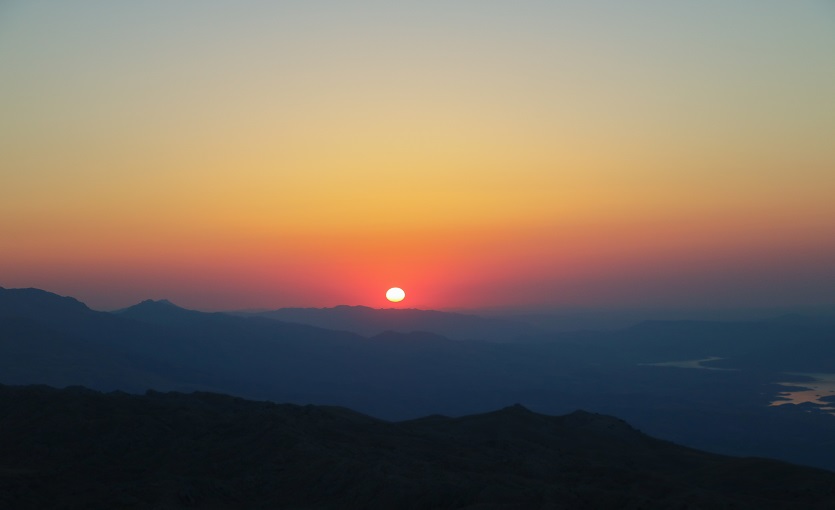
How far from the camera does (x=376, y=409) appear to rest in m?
200

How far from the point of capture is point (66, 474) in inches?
1593

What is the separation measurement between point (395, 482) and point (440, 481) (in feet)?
6.92

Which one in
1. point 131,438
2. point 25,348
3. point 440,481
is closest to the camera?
point 440,481

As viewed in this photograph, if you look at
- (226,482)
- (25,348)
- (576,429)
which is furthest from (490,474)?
(25,348)

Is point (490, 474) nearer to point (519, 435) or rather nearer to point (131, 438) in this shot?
point (519, 435)

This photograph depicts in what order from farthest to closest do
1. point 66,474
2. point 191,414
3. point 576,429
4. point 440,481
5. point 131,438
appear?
point 576,429
point 191,414
point 131,438
point 66,474
point 440,481

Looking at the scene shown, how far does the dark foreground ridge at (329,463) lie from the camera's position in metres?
33.9

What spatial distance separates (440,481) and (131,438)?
846 inches

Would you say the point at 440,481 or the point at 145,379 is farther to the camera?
the point at 145,379

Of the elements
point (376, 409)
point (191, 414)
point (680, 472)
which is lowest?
point (376, 409)

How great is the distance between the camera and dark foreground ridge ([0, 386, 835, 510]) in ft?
111

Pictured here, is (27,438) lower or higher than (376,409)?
higher

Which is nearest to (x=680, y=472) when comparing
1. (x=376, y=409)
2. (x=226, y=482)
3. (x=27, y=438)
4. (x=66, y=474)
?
(x=226, y=482)

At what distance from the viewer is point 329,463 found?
38406 mm
